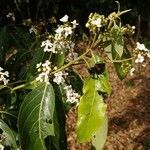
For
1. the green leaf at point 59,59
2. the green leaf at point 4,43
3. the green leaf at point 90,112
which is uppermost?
the green leaf at point 4,43

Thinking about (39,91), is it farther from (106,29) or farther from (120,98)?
(120,98)

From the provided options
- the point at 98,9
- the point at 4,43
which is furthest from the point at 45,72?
the point at 98,9

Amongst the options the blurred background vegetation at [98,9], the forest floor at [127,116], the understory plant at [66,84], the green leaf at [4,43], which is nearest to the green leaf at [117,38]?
the understory plant at [66,84]

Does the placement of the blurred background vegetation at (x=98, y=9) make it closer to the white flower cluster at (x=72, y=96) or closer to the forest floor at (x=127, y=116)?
the forest floor at (x=127, y=116)

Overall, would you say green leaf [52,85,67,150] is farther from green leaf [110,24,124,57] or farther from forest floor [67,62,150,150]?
forest floor [67,62,150,150]

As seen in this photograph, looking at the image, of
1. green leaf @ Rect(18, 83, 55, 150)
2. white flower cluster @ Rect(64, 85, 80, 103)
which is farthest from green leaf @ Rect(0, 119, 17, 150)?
white flower cluster @ Rect(64, 85, 80, 103)

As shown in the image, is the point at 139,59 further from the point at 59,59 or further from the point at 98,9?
the point at 98,9

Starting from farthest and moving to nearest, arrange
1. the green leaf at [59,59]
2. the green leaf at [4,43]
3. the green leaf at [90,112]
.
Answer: the green leaf at [4,43] → the green leaf at [59,59] → the green leaf at [90,112]
